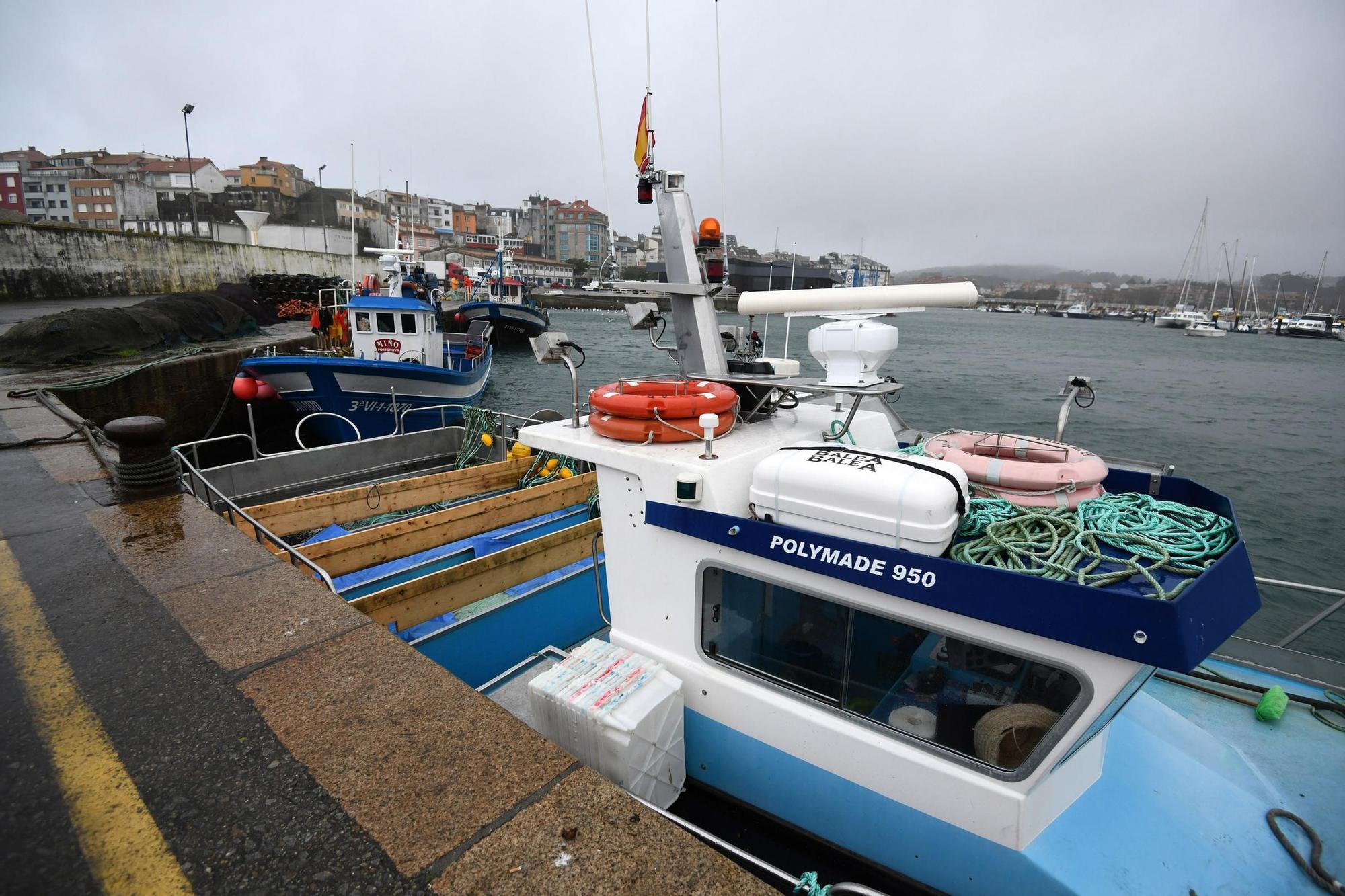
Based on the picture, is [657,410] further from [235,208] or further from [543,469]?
[235,208]

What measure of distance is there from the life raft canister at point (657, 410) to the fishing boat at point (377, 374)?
10.1 m

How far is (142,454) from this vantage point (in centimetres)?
553

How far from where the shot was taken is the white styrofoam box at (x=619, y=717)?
336 cm

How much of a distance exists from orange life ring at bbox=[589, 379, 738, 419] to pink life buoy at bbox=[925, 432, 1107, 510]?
4.64 feet

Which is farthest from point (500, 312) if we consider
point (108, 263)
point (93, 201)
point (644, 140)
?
point (93, 201)

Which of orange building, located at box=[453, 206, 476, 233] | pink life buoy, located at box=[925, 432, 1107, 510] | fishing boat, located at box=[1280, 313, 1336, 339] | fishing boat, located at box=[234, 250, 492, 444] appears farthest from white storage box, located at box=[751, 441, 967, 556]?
orange building, located at box=[453, 206, 476, 233]

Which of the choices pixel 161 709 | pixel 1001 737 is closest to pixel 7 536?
pixel 161 709

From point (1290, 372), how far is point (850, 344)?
5695cm

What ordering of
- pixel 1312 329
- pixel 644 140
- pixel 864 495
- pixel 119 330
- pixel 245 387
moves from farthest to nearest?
pixel 1312 329 < pixel 119 330 < pixel 245 387 < pixel 644 140 < pixel 864 495

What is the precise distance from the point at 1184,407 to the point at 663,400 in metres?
31.8

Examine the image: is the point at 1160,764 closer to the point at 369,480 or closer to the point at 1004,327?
the point at 369,480

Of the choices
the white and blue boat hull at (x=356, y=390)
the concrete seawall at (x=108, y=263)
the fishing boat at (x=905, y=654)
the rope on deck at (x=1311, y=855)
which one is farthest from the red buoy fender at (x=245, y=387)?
the concrete seawall at (x=108, y=263)

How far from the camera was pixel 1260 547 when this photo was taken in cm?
1221

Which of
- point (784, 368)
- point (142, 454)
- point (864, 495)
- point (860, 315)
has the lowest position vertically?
point (142, 454)
